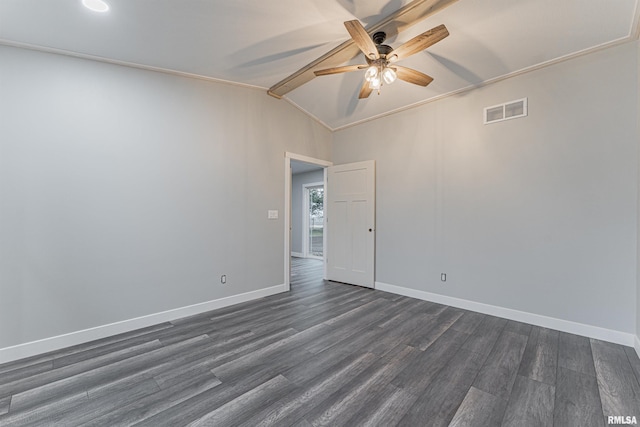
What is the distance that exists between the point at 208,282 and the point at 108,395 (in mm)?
1635

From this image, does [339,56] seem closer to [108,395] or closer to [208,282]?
[208,282]

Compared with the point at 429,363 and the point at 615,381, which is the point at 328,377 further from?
the point at 615,381

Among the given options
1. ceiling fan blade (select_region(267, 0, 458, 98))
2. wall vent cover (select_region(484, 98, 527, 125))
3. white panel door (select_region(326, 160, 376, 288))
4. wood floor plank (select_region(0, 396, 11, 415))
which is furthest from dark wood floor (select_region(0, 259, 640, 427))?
ceiling fan blade (select_region(267, 0, 458, 98))

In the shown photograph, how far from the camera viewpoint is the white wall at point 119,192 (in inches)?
93.2

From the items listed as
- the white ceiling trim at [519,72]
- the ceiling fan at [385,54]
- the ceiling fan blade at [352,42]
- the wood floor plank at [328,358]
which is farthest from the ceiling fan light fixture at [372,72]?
the wood floor plank at [328,358]

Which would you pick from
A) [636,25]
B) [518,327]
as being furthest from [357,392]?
[636,25]

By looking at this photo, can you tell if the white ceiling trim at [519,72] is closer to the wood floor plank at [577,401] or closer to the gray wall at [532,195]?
the gray wall at [532,195]

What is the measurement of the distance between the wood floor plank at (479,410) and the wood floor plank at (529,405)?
0.14ft

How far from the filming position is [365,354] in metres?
2.40

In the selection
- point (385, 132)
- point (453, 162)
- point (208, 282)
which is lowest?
point (208, 282)

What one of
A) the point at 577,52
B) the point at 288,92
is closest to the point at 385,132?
the point at 288,92

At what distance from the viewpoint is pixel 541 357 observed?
236 centimetres

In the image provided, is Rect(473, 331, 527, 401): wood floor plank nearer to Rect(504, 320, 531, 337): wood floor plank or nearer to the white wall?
Rect(504, 320, 531, 337): wood floor plank

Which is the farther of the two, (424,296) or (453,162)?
(424,296)
